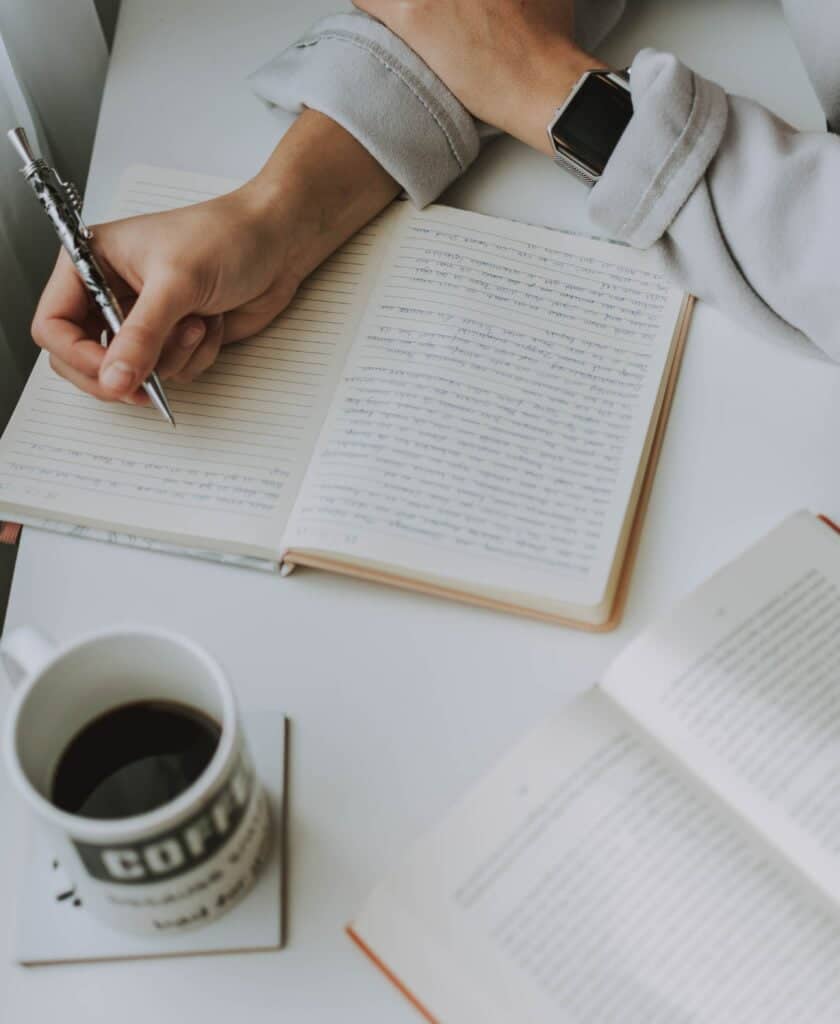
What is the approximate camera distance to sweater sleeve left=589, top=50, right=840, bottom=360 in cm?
65

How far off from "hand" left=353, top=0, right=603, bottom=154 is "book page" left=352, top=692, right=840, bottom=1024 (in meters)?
0.46

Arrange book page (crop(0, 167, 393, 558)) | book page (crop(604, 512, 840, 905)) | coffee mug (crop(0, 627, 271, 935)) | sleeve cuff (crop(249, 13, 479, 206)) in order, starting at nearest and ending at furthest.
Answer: coffee mug (crop(0, 627, 271, 935)), book page (crop(604, 512, 840, 905)), book page (crop(0, 167, 393, 558)), sleeve cuff (crop(249, 13, 479, 206))

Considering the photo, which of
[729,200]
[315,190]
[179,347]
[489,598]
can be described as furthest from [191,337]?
[729,200]

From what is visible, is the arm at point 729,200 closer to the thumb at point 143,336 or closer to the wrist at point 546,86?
the wrist at point 546,86

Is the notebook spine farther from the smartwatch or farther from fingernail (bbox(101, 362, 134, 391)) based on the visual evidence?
the smartwatch

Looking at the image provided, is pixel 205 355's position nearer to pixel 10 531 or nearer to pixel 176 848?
pixel 10 531

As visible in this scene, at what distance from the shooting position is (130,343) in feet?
2.02

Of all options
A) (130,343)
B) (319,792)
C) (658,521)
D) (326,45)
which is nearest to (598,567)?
(658,521)

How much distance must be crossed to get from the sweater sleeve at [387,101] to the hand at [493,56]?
12mm

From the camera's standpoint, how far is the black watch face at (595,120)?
693 millimetres

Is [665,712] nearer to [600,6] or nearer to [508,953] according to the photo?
[508,953]

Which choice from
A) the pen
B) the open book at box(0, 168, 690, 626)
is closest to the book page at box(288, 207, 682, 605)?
the open book at box(0, 168, 690, 626)

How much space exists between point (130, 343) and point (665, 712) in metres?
0.37

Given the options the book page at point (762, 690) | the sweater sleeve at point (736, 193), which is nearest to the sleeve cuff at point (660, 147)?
the sweater sleeve at point (736, 193)
